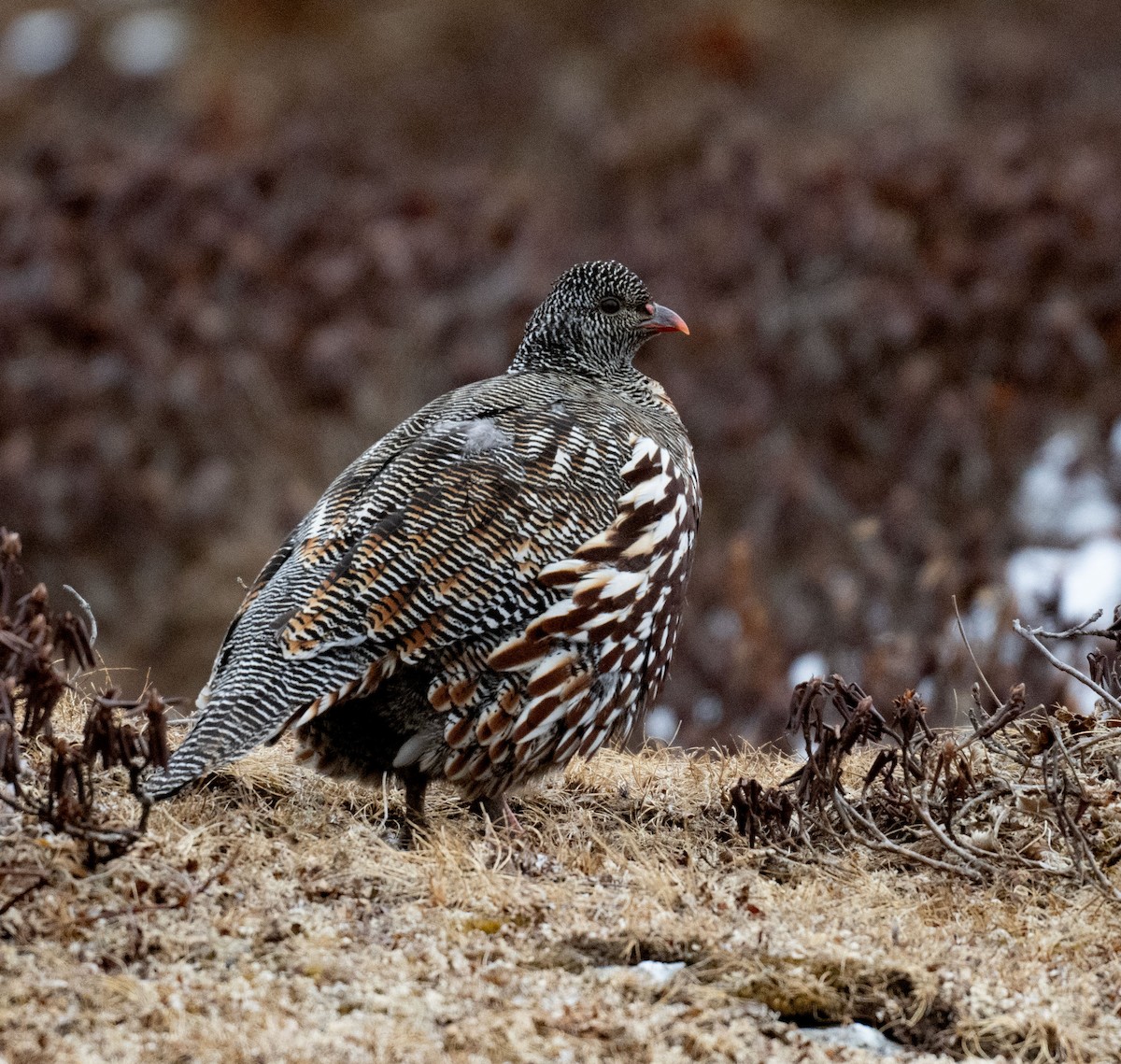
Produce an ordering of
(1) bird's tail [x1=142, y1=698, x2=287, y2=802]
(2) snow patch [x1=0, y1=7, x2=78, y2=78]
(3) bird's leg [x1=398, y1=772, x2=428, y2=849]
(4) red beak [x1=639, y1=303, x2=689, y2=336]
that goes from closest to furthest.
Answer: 1. (1) bird's tail [x1=142, y1=698, x2=287, y2=802]
2. (3) bird's leg [x1=398, y1=772, x2=428, y2=849]
3. (4) red beak [x1=639, y1=303, x2=689, y2=336]
4. (2) snow patch [x1=0, y1=7, x2=78, y2=78]

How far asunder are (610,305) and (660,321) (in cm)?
25

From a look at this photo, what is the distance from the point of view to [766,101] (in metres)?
23.5

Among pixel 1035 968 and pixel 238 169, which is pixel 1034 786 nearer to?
pixel 1035 968

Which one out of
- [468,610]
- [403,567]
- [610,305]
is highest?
[610,305]

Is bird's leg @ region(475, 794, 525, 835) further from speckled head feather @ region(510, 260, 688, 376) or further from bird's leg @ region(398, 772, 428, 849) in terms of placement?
speckled head feather @ region(510, 260, 688, 376)

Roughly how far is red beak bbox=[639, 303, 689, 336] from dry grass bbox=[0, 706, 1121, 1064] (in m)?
2.55

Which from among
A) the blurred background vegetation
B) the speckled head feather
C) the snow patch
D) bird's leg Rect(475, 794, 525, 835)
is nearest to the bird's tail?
bird's leg Rect(475, 794, 525, 835)

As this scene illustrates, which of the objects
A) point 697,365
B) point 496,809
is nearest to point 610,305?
point 496,809

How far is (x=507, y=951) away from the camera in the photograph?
4312 mm

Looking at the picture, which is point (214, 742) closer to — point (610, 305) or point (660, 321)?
point (610, 305)

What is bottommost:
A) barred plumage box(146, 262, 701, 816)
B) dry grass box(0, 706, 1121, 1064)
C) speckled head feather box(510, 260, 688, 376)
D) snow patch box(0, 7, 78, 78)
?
dry grass box(0, 706, 1121, 1064)

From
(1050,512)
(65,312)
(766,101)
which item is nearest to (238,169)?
(65,312)

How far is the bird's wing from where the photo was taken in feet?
16.5

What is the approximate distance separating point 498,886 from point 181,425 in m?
9.82
